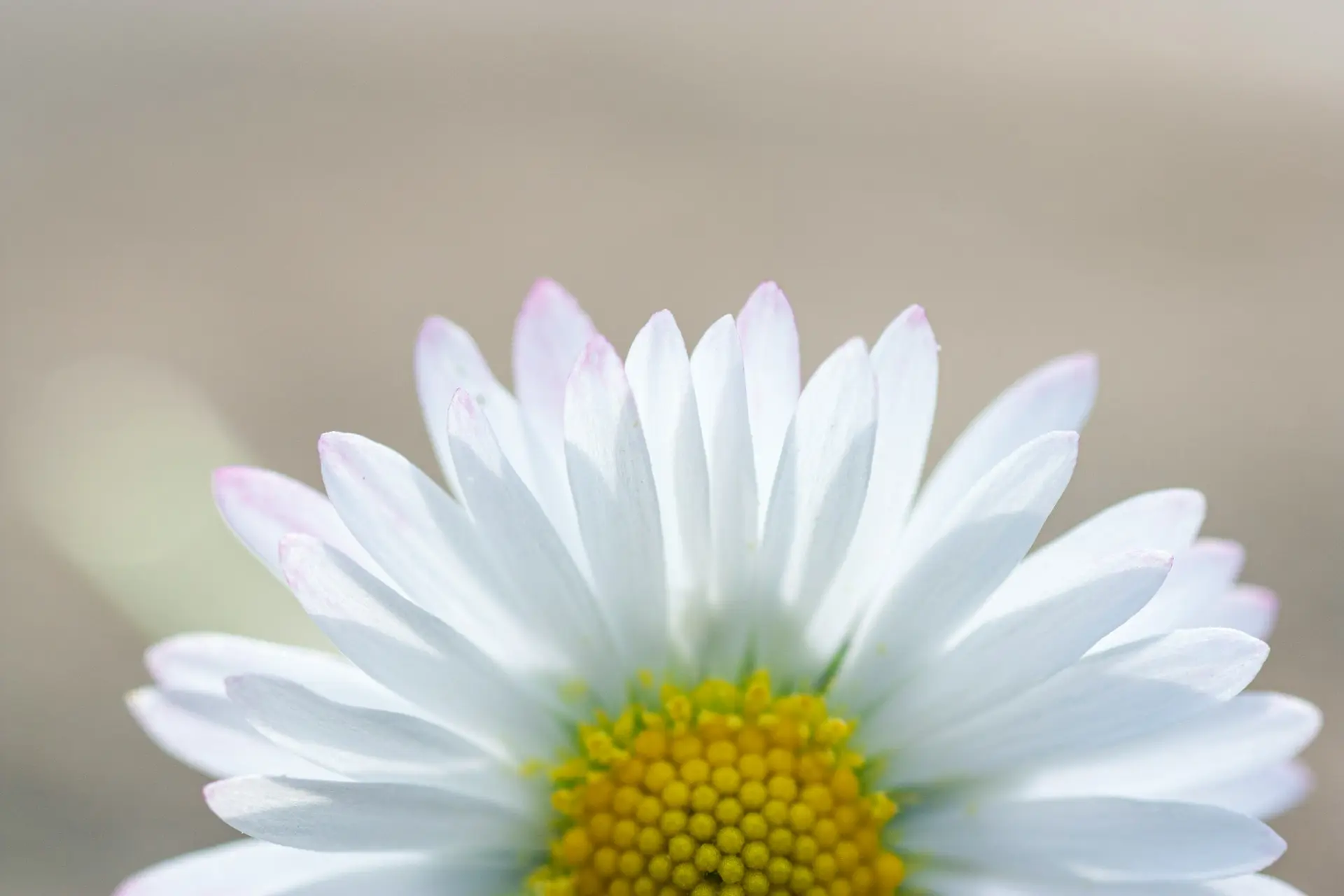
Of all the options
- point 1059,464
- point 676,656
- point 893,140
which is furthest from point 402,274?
point 1059,464

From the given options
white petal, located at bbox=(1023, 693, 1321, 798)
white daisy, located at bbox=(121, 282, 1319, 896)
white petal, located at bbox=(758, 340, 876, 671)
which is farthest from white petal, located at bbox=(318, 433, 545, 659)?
white petal, located at bbox=(1023, 693, 1321, 798)

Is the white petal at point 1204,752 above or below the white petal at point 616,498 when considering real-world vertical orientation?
below

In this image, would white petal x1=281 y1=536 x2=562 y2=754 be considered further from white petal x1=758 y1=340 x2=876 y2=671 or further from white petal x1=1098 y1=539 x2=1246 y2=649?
white petal x1=1098 y1=539 x2=1246 y2=649

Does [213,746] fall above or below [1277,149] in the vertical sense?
below

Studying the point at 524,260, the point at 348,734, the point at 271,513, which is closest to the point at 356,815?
the point at 348,734

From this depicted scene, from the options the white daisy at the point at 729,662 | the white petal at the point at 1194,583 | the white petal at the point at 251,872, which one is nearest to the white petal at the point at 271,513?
the white daisy at the point at 729,662

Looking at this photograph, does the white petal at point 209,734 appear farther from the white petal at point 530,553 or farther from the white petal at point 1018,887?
the white petal at point 1018,887

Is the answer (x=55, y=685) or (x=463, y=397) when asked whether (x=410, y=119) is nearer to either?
(x=55, y=685)
